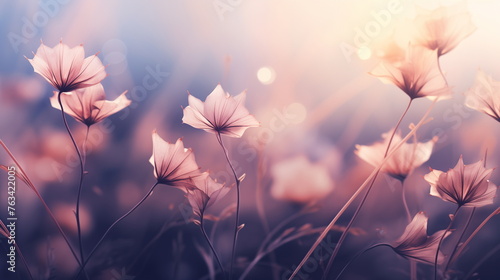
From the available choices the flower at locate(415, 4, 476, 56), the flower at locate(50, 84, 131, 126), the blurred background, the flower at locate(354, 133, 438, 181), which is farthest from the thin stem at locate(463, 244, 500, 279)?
the flower at locate(50, 84, 131, 126)

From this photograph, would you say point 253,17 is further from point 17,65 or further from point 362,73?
point 17,65

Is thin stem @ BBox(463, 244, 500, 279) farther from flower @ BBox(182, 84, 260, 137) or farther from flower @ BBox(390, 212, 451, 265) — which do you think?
flower @ BBox(182, 84, 260, 137)

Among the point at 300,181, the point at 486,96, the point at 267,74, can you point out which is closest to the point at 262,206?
the point at 300,181

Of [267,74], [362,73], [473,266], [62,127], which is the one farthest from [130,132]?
[473,266]

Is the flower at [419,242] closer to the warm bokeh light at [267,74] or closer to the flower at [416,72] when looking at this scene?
the flower at [416,72]

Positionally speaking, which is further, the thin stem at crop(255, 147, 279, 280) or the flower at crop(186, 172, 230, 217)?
the thin stem at crop(255, 147, 279, 280)

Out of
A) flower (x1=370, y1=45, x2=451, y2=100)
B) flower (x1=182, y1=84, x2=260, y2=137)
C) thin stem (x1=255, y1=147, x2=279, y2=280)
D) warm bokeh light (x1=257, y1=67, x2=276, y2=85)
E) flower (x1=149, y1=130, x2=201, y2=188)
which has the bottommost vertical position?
thin stem (x1=255, y1=147, x2=279, y2=280)
